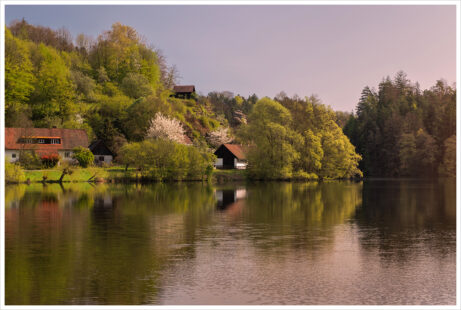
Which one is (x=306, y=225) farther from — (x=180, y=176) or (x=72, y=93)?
(x=72, y=93)

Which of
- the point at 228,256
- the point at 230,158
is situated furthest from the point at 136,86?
the point at 228,256

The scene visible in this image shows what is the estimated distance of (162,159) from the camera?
9256cm

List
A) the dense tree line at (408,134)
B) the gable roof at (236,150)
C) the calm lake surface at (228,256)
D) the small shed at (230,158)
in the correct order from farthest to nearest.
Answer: the dense tree line at (408,134) < the gable roof at (236,150) < the small shed at (230,158) < the calm lake surface at (228,256)

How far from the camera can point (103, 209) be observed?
45219 mm

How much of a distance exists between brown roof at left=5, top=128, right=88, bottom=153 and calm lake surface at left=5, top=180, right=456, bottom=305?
57.6m

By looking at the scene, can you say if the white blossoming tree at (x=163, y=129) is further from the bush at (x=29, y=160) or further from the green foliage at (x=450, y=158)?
the green foliage at (x=450, y=158)

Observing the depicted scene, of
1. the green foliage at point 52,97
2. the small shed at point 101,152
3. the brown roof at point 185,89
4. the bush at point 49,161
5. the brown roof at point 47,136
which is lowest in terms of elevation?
the bush at point 49,161

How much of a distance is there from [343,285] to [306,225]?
646 inches

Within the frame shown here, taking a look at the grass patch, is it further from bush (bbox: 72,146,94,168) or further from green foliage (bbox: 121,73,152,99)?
green foliage (bbox: 121,73,152,99)

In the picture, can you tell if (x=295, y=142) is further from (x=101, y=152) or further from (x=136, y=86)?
(x=136, y=86)

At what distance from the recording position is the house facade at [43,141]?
98750mm

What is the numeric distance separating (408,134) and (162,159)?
80.3 metres

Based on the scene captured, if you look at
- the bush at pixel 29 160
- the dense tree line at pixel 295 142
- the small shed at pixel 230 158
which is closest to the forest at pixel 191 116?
the dense tree line at pixel 295 142

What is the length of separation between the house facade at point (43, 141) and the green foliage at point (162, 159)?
16.1 m
